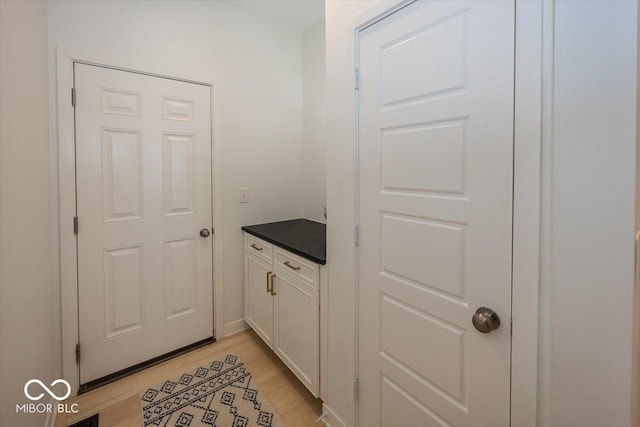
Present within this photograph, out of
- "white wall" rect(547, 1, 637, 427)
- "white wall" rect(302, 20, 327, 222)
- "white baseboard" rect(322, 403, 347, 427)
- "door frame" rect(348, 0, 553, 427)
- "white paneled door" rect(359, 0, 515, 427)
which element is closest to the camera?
"white wall" rect(547, 1, 637, 427)

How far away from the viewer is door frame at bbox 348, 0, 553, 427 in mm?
745

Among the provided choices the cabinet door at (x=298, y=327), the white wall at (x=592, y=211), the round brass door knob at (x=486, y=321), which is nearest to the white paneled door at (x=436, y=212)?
the round brass door knob at (x=486, y=321)

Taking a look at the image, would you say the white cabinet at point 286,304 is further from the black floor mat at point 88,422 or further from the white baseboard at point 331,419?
the black floor mat at point 88,422

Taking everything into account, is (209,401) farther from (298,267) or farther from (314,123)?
(314,123)

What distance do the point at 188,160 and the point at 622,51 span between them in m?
2.24

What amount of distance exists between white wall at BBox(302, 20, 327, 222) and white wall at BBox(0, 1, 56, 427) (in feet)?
5.88

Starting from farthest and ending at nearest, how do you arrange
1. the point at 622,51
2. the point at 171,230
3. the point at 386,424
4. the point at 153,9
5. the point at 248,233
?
1. the point at 248,233
2. the point at 171,230
3. the point at 153,9
4. the point at 386,424
5. the point at 622,51

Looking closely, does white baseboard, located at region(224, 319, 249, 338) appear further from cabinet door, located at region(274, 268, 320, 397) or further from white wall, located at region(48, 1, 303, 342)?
cabinet door, located at region(274, 268, 320, 397)

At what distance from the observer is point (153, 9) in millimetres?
1947

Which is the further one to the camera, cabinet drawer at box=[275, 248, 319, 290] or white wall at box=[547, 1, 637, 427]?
cabinet drawer at box=[275, 248, 319, 290]

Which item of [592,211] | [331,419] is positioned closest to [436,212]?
[592,211]

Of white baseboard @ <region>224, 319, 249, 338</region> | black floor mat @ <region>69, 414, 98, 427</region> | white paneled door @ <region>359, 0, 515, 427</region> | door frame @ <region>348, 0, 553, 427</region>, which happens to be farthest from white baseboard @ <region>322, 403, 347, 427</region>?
black floor mat @ <region>69, 414, 98, 427</region>

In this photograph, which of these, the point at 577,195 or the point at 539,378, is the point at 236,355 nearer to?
the point at 539,378

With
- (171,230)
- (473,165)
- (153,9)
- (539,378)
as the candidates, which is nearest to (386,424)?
(539,378)
